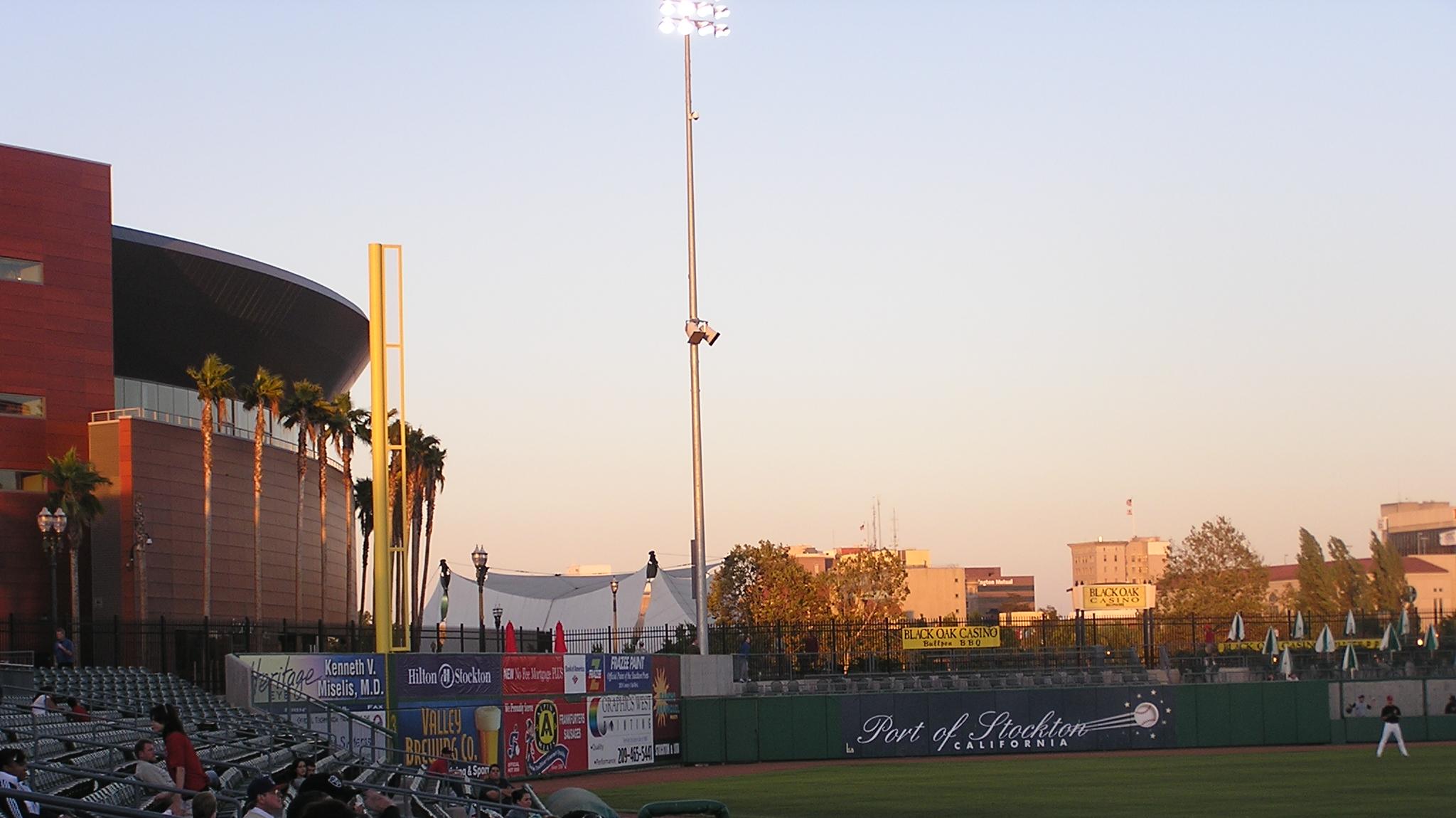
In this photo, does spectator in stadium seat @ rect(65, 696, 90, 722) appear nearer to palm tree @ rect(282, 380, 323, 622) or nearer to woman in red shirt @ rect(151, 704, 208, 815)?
woman in red shirt @ rect(151, 704, 208, 815)

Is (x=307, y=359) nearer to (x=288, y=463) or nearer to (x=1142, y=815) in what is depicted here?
(x=288, y=463)

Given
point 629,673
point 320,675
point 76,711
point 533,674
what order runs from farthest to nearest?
1. point 629,673
2. point 533,674
3. point 320,675
4. point 76,711

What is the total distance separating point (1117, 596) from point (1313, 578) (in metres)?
39.7

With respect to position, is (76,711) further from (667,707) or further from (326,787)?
(667,707)

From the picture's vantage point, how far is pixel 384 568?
27.7 m

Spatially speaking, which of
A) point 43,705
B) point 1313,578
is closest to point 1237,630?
point 43,705

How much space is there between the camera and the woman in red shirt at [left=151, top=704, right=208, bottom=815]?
14641 millimetres

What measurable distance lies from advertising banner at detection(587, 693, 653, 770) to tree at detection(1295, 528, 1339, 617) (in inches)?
3019

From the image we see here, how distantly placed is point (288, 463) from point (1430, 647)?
42.9 m

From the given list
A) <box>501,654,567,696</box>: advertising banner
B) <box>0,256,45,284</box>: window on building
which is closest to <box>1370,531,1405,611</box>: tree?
<box>501,654,567,696</box>: advertising banner

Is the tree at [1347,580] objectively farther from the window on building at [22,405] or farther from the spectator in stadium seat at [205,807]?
the spectator in stadium seat at [205,807]

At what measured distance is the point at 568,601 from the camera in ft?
416

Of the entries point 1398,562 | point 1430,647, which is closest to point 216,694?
point 1430,647

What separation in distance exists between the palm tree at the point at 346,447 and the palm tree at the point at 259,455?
4.61 metres
